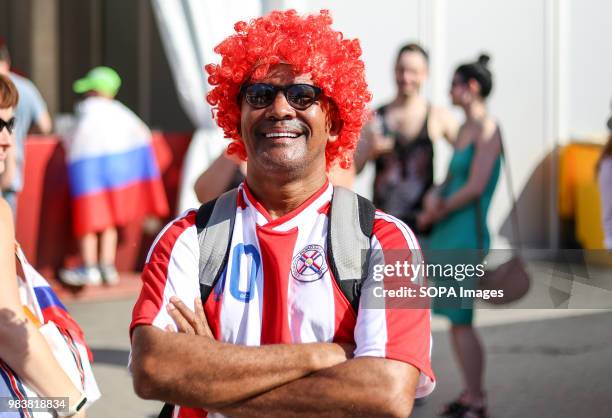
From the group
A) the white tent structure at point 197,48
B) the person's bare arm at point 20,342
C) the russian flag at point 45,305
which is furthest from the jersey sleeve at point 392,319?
the white tent structure at point 197,48

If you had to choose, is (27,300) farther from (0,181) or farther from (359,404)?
(0,181)

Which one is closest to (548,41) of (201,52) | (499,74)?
(499,74)

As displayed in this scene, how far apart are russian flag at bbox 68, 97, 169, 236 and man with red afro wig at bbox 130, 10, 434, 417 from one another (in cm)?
581

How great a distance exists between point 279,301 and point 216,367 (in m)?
0.22

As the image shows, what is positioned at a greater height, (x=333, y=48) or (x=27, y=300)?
(x=333, y=48)

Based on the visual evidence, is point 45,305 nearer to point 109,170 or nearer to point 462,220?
point 462,220

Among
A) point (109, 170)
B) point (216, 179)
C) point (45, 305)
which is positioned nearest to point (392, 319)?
point (45, 305)

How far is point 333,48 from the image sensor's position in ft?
9.00

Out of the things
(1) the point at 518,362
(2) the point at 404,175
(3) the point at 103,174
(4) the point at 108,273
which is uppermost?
(2) the point at 404,175

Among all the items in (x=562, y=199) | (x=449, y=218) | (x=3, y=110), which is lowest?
(x=562, y=199)

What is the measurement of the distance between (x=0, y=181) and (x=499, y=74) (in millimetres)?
6091

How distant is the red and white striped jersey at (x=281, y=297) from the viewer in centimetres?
242

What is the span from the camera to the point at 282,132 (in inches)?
102

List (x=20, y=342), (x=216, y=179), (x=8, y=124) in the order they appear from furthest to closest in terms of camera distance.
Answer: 1. (x=216, y=179)
2. (x=8, y=124)
3. (x=20, y=342)
